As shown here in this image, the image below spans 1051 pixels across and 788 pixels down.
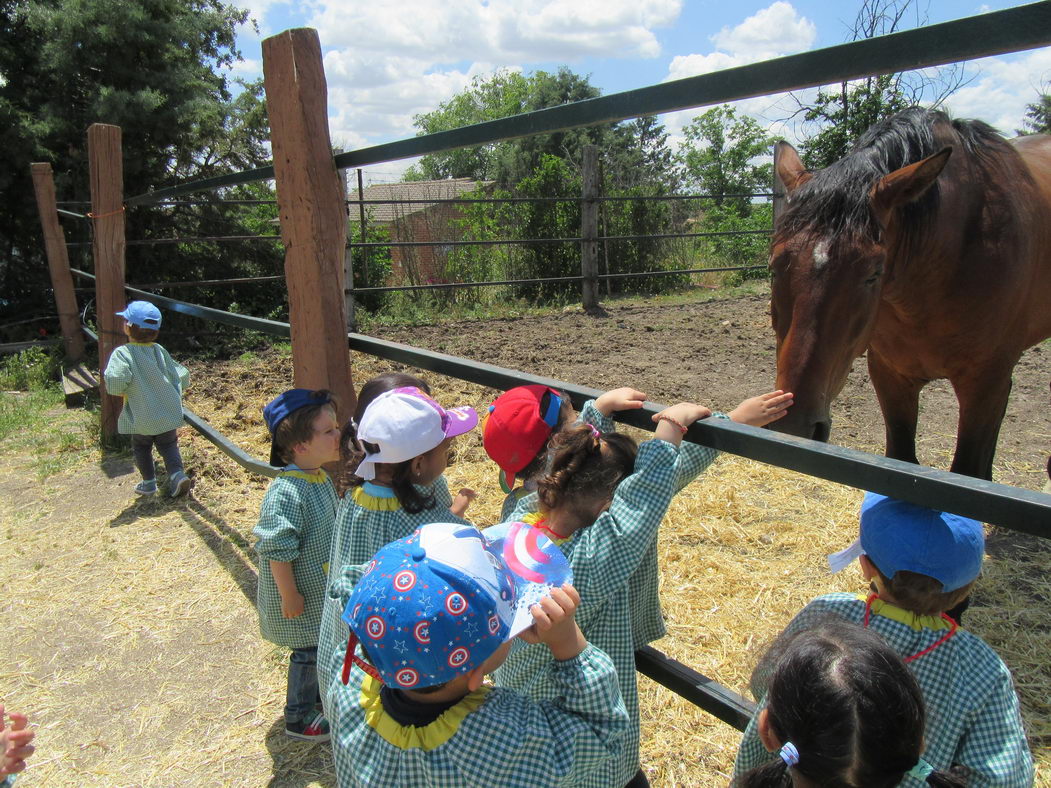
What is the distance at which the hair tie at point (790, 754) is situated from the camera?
2.73 feet

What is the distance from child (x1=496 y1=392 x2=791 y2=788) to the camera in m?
1.25

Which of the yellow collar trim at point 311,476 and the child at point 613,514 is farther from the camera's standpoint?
the yellow collar trim at point 311,476

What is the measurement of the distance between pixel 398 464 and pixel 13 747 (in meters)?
0.82

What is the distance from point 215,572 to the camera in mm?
3324

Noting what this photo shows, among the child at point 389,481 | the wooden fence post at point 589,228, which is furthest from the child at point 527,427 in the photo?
the wooden fence post at point 589,228

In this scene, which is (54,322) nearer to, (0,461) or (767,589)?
(0,461)

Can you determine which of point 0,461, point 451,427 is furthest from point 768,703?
point 0,461

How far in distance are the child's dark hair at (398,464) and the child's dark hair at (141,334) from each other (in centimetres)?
263

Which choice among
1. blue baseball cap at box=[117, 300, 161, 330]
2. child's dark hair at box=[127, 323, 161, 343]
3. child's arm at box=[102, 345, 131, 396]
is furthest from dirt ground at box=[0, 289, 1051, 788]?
blue baseball cap at box=[117, 300, 161, 330]

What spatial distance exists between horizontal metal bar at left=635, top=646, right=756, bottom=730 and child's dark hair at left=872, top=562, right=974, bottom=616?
360 mm

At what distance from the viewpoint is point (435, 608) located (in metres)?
0.94

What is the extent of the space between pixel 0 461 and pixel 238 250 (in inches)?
196

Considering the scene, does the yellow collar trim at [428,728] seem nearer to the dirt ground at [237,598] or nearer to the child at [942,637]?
the child at [942,637]

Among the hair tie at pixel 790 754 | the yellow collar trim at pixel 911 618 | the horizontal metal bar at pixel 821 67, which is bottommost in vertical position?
the hair tie at pixel 790 754
